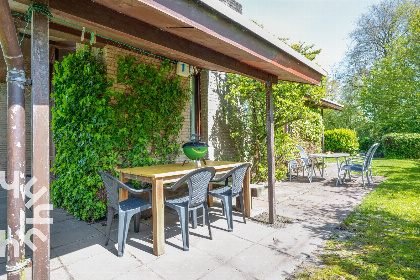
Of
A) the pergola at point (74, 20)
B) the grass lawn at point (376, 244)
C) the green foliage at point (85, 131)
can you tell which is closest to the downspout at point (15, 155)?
the pergola at point (74, 20)

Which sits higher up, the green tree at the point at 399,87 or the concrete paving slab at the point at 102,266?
the green tree at the point at 399,87

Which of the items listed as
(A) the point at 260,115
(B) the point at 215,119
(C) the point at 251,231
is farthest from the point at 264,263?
(A) the point at 260,115

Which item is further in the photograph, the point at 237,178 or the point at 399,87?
the point at 399,87

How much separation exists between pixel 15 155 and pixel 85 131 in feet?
8.89

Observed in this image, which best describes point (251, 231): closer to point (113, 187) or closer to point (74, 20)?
point (113, 187)

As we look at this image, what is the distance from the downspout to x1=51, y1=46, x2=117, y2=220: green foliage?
2.44 meters

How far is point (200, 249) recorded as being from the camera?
3.00m

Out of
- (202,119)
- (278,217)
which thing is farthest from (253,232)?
(202,119)

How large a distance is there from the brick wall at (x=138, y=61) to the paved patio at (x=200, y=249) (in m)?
1.90

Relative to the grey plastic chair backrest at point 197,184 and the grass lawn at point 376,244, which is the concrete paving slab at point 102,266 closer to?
the grey plastic chair backrest at point 197,184

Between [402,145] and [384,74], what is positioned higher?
[384,74]

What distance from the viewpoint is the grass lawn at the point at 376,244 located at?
2.46 meters

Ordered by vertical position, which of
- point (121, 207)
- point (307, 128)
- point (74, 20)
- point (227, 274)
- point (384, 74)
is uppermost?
point (384, 74)

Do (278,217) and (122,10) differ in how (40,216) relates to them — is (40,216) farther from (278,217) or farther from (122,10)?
(278,217)
